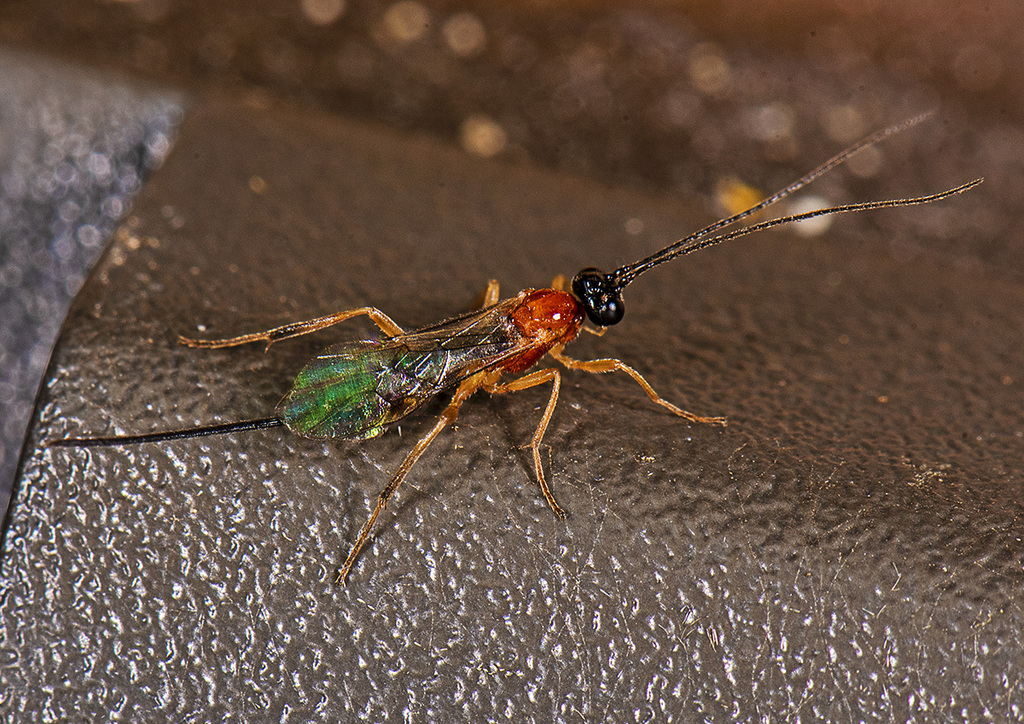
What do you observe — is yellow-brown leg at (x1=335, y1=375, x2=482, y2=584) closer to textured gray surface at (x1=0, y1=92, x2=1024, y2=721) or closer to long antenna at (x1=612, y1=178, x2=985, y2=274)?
textured gray surface at (x1=0, y1=92, x2=1024, y2=721)

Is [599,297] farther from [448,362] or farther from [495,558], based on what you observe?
[495,558]

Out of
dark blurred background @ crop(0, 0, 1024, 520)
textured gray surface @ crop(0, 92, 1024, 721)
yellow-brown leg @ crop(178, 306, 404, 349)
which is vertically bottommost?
textured gray surface @ crop(0, 92, 1024, 721)

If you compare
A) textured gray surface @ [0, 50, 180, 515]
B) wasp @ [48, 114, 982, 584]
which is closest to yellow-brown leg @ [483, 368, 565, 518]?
wasp @ [48, 114, 982, 584]

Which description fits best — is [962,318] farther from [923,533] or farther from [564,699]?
[564,699]

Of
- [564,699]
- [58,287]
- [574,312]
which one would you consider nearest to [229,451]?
[564,699]

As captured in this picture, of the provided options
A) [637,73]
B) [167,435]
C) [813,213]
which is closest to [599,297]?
[813,213]

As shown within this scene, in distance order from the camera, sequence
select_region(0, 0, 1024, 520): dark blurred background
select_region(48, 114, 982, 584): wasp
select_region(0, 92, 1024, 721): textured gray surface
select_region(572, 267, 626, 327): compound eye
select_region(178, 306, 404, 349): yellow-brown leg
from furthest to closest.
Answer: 1. select_region(0, 0, 1024, 520): dark blurred background
2. select_region(572, 267, 626, 327): compound eye
3. select_region(178, 306, 404, 349): yellow-brown leg
4. select_region(48, 114, 982, 584): wasp
5. select_region(0, 92, 1024, 721): textured gray surface

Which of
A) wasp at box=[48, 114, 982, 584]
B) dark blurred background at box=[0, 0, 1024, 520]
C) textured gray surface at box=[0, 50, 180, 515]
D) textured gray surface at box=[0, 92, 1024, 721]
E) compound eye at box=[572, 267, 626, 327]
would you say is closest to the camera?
textured gray surface at box=[0, 92, 1024, 721]
